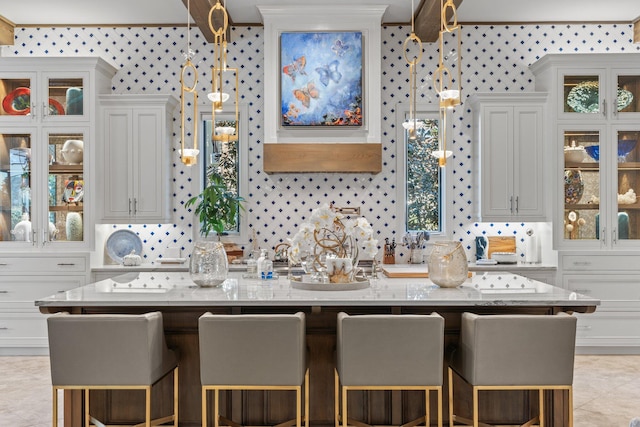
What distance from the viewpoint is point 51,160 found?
5.05m

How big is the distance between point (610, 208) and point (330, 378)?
3356 millimetres

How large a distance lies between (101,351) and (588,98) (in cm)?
453

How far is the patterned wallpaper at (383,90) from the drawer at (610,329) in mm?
938

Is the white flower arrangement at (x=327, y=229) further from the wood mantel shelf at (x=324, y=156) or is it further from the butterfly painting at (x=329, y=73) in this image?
the butterfly painting at (x=329, y=73)

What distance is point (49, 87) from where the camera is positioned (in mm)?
5051

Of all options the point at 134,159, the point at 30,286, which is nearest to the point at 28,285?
the point at 30,286

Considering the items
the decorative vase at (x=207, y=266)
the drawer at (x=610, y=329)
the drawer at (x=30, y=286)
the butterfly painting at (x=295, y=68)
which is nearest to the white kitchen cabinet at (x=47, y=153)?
the drawer at (x=30, y=286)

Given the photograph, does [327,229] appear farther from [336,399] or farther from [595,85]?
[595,85]

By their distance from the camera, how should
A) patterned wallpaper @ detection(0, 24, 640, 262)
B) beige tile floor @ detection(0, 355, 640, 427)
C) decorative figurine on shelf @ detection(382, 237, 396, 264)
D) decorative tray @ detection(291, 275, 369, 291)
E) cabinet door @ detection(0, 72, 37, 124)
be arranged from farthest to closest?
patterned wallpaper @ detection(0, 24, 640, 262) → decorative figurine on shelf @ detection(382, 237, 396, 264) → cabinet door @ detection(0, 72, 37, 124) → beige tile floor @ detection(0, 355, 640, 427) → decorative tray @ detection(291, 275, 369, 291)

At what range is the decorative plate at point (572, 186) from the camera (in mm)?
5074

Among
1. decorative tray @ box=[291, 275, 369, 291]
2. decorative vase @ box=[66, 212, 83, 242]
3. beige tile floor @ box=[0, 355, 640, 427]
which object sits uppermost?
decorative vase @ box=[66, 212, 83, 242]

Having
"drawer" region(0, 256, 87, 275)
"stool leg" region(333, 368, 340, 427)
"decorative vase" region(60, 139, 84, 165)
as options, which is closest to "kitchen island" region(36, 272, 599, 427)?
"stool leg" region(333, 368, 340, 427)

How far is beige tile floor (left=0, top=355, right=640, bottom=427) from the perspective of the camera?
3.46 m

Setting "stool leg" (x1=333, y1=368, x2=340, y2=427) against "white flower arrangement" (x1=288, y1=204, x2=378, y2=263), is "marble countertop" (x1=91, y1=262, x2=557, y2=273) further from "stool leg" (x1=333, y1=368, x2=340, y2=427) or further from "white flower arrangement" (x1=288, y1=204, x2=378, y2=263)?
"stool leg" (x1=333, y1=368, x2=340, y2=427)
